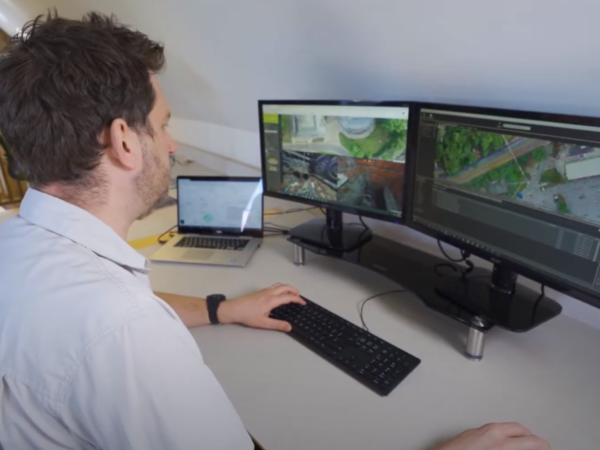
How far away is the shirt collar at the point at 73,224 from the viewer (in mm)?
675

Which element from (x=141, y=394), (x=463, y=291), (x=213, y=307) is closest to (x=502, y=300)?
(x=463, y=291)

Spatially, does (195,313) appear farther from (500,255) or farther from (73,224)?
(500,255)

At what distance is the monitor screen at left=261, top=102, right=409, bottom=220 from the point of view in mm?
1205

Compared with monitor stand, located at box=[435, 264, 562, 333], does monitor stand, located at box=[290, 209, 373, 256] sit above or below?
above

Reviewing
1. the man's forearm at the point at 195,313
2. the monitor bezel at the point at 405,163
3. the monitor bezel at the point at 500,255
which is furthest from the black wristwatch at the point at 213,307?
the monitor bezel at the point at 500,255

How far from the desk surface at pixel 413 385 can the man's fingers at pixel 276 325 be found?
0.06 feet

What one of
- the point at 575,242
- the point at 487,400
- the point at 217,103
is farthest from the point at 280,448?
the point at 217,103

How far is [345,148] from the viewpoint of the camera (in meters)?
1.30

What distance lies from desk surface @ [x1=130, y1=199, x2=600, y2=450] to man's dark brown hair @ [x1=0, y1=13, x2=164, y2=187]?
56cm

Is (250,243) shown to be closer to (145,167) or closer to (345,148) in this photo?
(345,148)

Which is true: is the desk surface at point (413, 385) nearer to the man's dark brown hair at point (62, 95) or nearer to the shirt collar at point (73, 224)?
the shirt collar at point (73, 224)

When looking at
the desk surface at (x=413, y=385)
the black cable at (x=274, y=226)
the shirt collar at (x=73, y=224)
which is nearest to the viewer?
the shirt collar at (x=73, y=224)

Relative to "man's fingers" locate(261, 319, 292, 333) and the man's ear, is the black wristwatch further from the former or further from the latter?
the man's ear

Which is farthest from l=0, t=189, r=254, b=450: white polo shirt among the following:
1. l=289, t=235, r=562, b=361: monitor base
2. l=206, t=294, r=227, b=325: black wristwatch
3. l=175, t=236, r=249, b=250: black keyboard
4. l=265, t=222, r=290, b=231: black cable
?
l=265, t=222, r=290, b=231: black cable
